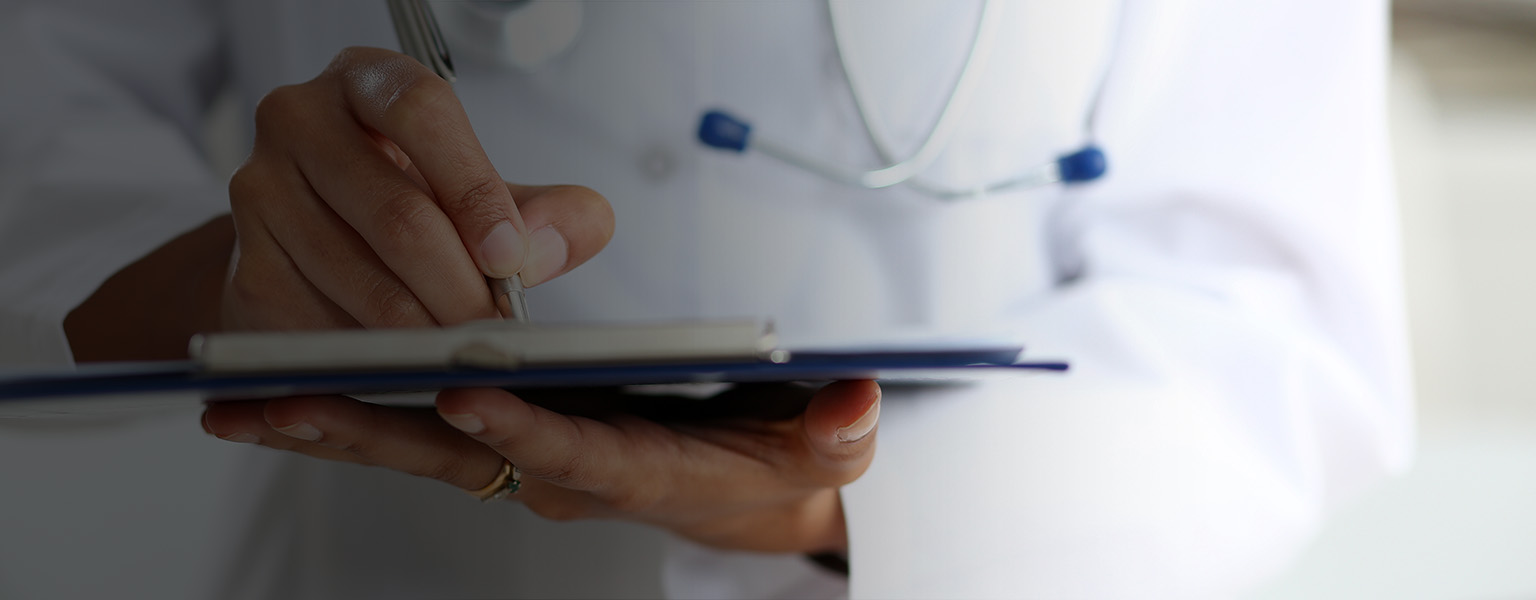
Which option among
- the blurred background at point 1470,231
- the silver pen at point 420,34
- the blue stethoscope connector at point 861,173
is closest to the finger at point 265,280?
the silver pen at point 420,34

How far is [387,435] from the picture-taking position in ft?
1.04

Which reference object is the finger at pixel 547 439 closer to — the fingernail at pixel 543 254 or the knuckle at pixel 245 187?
the fingernail at pixel 543 254

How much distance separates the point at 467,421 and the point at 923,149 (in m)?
0.37

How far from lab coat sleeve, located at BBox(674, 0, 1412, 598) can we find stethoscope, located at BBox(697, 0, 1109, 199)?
77 mm

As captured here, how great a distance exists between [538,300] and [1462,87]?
4.72 feet

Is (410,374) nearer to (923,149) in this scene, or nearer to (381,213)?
(381,213)

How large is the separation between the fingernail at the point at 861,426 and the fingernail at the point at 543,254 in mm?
153

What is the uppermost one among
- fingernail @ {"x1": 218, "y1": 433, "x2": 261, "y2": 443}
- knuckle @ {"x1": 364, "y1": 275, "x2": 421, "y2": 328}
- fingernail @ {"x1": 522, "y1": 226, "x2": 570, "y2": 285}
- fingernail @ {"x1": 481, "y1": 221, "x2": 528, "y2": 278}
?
fingernail @ {"x1": 481, "y1": 221, "x2": 528, "y2": 278}

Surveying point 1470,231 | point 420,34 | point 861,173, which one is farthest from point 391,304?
point 1470,231

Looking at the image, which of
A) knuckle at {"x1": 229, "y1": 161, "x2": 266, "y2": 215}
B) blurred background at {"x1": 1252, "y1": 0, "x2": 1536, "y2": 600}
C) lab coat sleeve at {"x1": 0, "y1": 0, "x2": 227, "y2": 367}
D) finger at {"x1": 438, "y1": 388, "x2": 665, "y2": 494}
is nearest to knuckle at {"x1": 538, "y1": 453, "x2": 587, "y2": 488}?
finger at {"x1": 438, "y1": 388, "x2": 665, "y2": 494}

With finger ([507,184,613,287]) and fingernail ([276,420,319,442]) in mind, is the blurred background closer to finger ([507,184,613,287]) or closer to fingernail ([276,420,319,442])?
finger ([507,184,613,287])

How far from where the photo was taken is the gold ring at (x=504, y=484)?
1.24 ft

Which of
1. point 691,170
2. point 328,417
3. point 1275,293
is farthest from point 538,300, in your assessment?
point 1275,293

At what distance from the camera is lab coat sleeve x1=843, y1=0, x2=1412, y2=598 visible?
0.46 m
